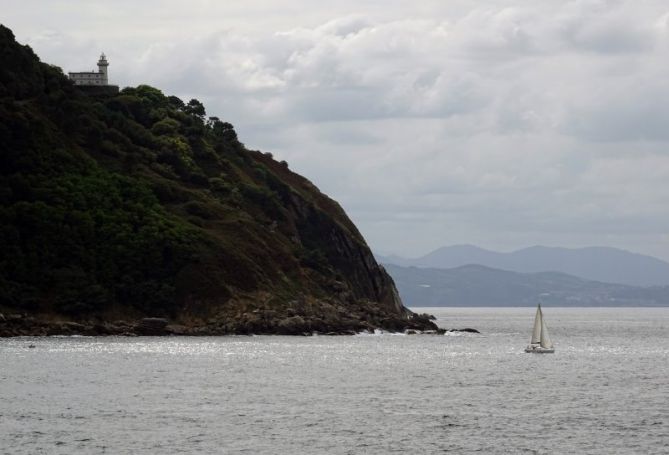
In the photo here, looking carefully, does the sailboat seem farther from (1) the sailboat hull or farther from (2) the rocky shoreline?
(2) the rocky shoreline

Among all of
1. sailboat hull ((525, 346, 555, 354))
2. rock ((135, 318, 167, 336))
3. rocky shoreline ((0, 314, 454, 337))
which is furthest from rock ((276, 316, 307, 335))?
sailboat hull ((525, 346, 555, 354))

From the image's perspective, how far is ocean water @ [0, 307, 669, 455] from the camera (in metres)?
73.2

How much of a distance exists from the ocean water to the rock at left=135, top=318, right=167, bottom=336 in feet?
61.0

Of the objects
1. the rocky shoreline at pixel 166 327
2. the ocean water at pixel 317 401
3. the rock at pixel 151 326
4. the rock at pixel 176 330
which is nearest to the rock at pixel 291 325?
the rocky shoreline at pixel 166 327

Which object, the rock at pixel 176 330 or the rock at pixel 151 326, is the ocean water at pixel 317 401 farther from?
the rock at pixel 176 330

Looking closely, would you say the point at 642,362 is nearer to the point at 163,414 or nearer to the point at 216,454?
the point at 163,414

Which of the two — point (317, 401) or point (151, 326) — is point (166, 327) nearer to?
point (151, 326)

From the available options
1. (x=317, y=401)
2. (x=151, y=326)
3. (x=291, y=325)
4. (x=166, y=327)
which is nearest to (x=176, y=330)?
(x=166, y=327)

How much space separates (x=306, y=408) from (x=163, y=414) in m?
11.5

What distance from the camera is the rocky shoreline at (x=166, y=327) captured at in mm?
166750

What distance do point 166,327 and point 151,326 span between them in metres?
2.34

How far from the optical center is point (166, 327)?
582 ft

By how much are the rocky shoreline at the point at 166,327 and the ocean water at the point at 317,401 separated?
34.1 feet

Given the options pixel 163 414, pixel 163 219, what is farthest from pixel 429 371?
pixel 163 219
